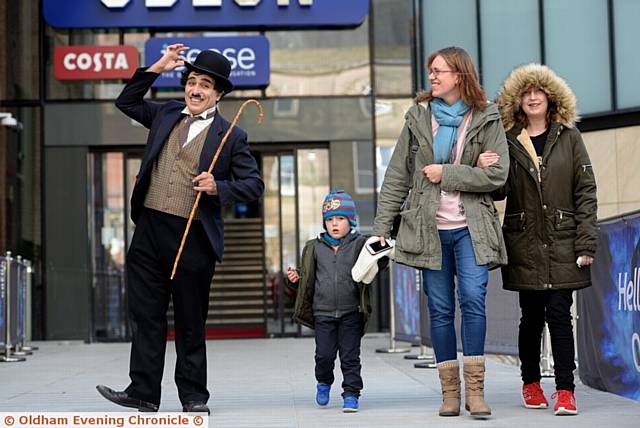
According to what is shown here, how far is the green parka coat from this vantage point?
21.7ft

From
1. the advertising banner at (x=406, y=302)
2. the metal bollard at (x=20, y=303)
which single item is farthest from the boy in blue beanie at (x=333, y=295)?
the metal bollard at (x=20, y=303)

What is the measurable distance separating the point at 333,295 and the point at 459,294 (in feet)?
3.36

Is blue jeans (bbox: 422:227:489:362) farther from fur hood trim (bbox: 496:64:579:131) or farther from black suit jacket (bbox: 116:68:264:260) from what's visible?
black suit jacket (bbox: 116:68:264:260)

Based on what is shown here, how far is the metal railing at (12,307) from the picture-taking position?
13414 mm

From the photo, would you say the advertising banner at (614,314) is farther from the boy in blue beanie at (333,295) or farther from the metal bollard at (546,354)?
the boy in blue beanie at (333,295)

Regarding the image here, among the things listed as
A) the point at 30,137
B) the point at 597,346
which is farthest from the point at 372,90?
the point at 597,346

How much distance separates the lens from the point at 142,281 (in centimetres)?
650

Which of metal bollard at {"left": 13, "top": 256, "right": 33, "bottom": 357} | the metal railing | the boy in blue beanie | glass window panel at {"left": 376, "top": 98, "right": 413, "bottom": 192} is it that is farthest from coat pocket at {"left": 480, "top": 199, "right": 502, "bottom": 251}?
glass window panel at {"left": 376, "top": 98, "right": 413, "bottom": 192}

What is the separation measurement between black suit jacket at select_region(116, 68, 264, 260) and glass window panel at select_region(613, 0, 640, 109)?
1277 centimetres

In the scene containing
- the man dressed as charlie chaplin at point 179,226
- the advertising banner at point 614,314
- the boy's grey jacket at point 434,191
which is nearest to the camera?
the boy's grey jacket at point 434,191

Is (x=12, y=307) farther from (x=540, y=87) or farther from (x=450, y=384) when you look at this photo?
(x=540, y=87)

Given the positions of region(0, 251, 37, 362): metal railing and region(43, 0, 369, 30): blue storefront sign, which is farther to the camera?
region(43, 0, 369, 30): blue storefront sign

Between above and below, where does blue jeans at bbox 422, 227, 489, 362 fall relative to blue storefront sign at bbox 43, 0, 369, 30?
below

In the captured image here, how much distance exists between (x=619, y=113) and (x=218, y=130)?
12.9 m
